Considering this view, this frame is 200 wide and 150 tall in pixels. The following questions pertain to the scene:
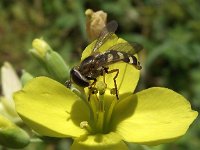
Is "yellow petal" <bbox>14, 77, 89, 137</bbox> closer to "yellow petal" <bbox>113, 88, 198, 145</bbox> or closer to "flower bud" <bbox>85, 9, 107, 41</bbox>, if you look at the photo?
"yellow petal" <bbox>113, 88, 198, 145</bbox>

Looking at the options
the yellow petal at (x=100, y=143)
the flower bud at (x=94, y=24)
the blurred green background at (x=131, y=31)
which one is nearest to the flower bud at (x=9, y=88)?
the flower bud at (x=94, y=24)

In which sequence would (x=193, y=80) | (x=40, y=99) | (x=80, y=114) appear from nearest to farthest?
(x=40, y=99)
(x=80, y=114)
(x=193, y=80)

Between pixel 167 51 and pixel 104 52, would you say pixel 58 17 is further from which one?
pixel 104 52

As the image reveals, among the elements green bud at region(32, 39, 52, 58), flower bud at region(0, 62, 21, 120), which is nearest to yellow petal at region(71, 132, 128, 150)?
green bud at region(32, 39, 52, 58)

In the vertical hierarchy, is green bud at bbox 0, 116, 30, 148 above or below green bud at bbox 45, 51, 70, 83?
below

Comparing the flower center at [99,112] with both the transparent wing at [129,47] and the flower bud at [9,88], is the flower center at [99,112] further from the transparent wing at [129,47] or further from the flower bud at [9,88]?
the flower bud at [9,88]

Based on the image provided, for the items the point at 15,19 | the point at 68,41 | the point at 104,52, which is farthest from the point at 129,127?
the point at 15,19

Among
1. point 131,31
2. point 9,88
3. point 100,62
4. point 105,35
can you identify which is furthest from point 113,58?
point 131,31
